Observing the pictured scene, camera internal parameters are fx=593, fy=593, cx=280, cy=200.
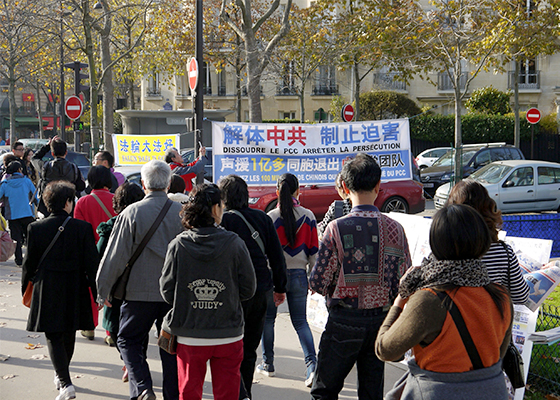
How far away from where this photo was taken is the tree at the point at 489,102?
109ft

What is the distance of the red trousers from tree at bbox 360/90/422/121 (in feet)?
108

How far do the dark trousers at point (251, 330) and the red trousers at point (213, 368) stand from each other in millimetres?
577

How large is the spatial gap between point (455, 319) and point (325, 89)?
133ft

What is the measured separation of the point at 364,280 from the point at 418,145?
30578 millimetres

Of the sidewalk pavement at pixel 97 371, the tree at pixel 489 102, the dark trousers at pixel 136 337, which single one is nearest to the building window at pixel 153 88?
the tree at pixel 489 102

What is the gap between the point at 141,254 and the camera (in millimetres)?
4195

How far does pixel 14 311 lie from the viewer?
22.8ft

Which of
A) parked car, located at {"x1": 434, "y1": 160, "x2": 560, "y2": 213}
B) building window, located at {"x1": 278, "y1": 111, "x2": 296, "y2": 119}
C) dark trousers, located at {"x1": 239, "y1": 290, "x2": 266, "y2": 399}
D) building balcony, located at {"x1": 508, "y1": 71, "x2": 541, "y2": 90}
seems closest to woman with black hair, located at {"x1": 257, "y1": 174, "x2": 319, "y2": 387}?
dark trousers, located at {"x1": 239, "y1": 290, "x2": 266, "y2": 399}

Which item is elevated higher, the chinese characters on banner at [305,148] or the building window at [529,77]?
the building window at [529,77]

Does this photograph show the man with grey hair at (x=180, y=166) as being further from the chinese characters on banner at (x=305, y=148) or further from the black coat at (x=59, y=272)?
the black coat at (x=59, y=272)

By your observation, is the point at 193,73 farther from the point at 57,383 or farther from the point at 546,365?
the point at 546,365

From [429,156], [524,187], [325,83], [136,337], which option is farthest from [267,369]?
[325,83]

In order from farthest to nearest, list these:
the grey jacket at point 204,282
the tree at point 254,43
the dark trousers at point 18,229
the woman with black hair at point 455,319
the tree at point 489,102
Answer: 1. the tree at point 489,102
2. the tree at point 254,43
3. the dark trousers at point 18,229
4. the grey jacket at point 204,282
5. the woman with black hair at point 455,319

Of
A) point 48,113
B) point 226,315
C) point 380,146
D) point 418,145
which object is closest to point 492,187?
point 380,146
